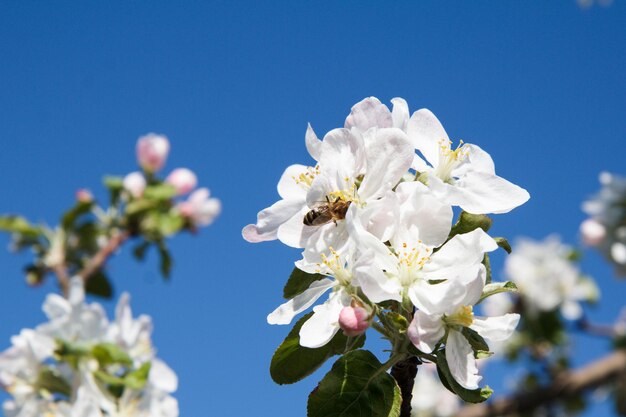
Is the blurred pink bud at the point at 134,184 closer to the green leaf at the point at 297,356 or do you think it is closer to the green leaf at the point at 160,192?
the green leaf at the point at 160,192

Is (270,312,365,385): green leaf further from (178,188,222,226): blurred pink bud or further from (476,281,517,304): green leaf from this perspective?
(178,188,222,226): blurred pink bud

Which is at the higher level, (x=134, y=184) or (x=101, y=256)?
(x=134, y=184)

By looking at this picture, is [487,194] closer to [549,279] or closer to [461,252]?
[461,252]

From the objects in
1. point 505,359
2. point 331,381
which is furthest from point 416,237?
point 505,359

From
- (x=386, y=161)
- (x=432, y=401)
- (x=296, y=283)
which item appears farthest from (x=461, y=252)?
(x=432, y=401)

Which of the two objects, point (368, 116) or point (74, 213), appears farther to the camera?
point (74, 213)

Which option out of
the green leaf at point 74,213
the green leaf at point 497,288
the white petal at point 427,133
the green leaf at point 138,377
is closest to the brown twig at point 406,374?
the green leaf at point 497,288
